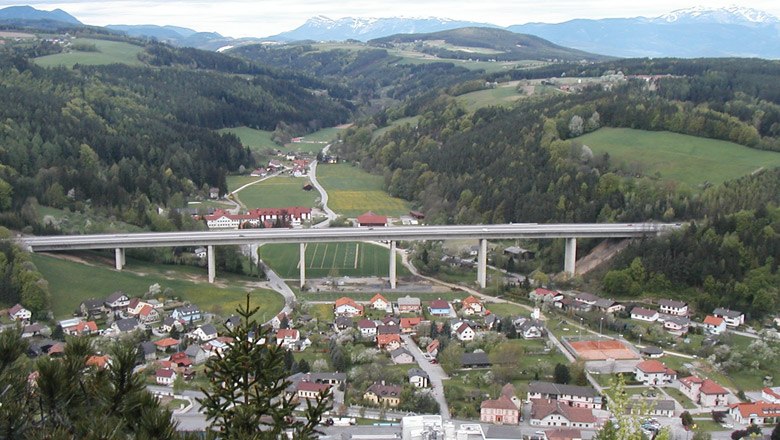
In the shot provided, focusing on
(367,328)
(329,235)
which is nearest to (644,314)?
(367,328)

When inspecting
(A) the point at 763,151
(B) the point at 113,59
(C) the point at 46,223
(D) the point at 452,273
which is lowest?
(D) the point at 452,273

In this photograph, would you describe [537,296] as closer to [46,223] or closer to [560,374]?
[560,374]

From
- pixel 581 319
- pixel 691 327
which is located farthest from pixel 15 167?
pixel 691 327

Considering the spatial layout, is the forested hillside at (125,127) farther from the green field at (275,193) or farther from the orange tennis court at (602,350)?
the orange tennis court at (602,350)

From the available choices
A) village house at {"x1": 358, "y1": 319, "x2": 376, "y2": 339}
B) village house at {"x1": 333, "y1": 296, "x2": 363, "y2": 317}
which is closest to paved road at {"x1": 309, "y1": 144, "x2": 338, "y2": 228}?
village house at {"x1": 333, "y1": 296, "x2": 363, "y2": 317}

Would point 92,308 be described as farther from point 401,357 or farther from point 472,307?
point 472,307
